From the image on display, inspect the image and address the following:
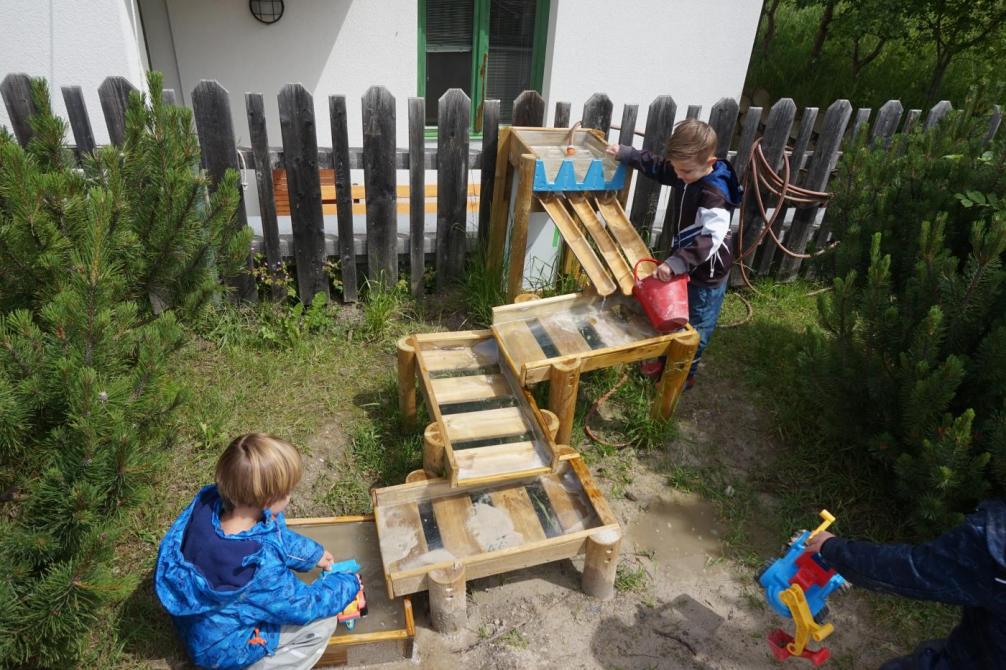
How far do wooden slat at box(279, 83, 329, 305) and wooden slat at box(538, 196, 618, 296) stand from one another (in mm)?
1399

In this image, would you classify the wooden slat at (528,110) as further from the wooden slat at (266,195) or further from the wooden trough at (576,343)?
the wooden slat at (266,195)

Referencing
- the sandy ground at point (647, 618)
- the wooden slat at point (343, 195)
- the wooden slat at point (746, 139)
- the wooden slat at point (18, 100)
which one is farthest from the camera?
the wooden slat at point (746, 139)

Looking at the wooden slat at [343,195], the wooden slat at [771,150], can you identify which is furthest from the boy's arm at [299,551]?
the wooden slat at [771,150]

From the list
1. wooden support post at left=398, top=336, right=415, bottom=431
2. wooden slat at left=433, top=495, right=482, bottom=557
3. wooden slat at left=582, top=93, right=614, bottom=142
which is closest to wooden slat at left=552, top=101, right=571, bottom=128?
wooden slat at left=582, top=93, right=614, bottom=142

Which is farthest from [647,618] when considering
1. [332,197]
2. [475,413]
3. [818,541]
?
[332,197]

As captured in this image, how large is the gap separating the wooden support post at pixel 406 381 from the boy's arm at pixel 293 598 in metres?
1.21

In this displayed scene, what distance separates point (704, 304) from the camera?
3.61m

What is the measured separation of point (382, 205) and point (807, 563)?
3.09 meters

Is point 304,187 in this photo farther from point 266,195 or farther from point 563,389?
point 563,389

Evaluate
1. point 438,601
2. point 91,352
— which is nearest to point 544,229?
point 438,601

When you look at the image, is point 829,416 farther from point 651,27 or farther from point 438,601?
point 651,27

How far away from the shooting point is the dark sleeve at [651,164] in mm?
3609

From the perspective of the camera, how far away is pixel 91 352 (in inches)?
71.4

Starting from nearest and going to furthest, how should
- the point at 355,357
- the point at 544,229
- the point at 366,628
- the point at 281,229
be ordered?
the point at 366,628, the point at 355,357, the point at 544,229, the point at 281,229
